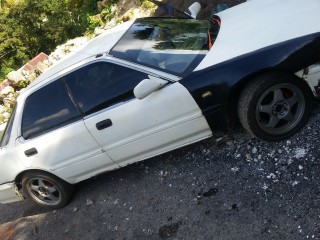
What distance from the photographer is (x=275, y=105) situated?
388cm

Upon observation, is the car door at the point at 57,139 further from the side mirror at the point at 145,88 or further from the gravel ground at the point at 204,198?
the side mirror at the point at 145,88

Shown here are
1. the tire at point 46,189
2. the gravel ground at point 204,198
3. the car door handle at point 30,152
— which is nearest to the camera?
the gravel ground at point 204,198

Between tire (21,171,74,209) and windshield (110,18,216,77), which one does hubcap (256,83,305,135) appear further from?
tire (21,171,74,209)

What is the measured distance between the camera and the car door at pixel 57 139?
4.41 metres

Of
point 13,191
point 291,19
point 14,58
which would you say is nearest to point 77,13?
point 14,58

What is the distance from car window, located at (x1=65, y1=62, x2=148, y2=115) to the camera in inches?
164

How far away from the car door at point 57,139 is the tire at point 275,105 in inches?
66.2

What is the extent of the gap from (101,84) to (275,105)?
5.91ft

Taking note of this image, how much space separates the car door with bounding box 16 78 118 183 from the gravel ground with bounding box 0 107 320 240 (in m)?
0.48

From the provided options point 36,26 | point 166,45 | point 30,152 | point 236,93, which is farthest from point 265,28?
point 36,26

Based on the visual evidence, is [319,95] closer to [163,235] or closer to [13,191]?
[163,235]

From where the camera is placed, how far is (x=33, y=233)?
5.00 m

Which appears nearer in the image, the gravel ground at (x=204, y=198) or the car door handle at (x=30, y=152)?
the gravel ground at (x=204, y=198)

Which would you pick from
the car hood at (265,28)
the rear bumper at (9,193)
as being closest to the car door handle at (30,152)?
the rear bumper at (9,193)
